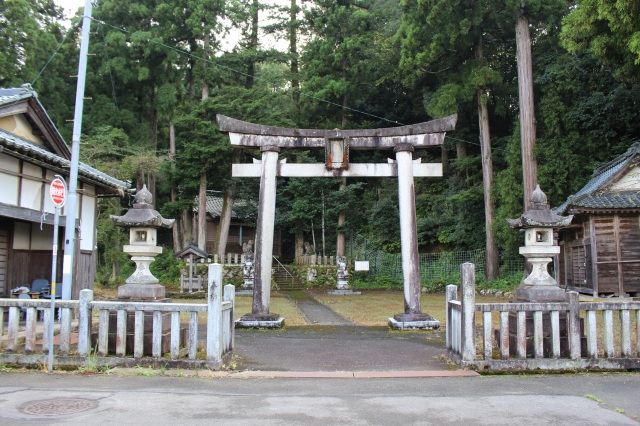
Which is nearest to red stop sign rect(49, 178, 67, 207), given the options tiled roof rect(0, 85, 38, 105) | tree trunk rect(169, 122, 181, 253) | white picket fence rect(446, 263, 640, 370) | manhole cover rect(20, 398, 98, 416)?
manhole cover rect(20, 398, 98, 416)

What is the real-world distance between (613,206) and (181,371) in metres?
15.9

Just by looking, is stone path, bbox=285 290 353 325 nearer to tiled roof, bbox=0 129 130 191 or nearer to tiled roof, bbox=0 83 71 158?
tiled roof, bbox=0 129 130 191

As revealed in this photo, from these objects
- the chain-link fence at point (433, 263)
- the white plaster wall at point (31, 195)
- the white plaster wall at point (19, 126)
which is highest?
the white plaster wall at point (19, 126)

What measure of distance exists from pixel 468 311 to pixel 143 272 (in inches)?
198

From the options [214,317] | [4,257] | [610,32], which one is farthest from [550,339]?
[610,32]

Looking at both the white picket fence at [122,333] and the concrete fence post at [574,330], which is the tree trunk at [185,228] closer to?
the white picket fence at [122,333]

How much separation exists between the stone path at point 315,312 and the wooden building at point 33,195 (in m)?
6.16

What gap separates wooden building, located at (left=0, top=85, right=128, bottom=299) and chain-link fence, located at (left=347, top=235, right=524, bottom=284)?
16827 mm

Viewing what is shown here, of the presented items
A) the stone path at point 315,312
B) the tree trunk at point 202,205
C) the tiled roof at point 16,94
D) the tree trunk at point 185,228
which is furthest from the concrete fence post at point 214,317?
the tree trunk at point 185,228

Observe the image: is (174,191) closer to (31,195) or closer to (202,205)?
(202,205)

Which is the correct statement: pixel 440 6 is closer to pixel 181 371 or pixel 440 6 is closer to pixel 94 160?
pixel 94 160

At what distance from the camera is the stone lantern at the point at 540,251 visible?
764cm

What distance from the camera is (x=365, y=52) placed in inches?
1131

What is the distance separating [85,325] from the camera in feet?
23.5
